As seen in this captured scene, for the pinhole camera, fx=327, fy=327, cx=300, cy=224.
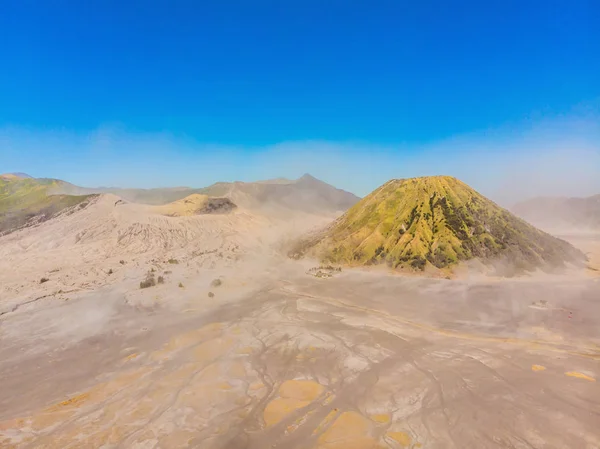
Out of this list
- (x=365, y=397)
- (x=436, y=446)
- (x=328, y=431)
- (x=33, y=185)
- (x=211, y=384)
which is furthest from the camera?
(x=33, y=185)

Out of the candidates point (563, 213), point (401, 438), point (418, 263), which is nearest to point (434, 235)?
point (418, 263)

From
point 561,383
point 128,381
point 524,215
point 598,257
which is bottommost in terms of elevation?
point 128,381

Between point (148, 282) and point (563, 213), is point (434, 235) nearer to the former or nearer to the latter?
point (148, 282)

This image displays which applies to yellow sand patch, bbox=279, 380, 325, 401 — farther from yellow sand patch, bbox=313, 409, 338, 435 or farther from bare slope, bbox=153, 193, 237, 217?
bare slope, bbox=153, 193, 237, 217

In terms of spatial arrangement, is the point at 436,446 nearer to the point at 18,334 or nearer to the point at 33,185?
the point at 18,334

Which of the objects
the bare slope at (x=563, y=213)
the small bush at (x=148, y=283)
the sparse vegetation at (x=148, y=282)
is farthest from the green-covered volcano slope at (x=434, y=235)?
the bare slope at (x=563, y=213)

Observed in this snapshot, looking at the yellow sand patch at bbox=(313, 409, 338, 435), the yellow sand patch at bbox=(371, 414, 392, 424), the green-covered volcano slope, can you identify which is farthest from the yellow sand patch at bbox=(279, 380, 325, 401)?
the green-covered volcano slope

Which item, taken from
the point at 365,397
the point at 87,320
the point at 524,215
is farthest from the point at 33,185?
the point at 524,215
